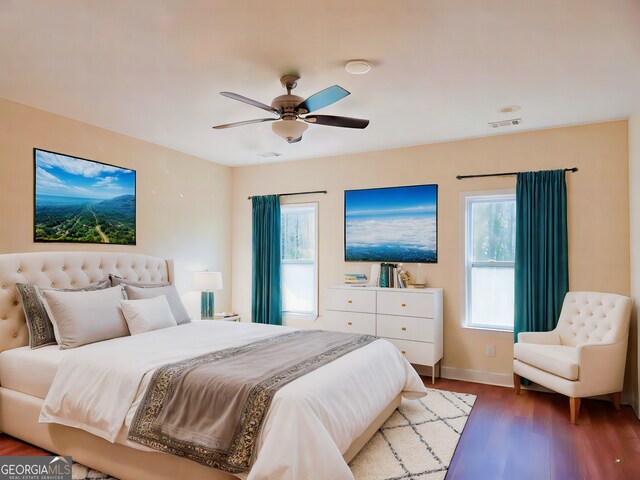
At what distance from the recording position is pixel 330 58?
2.82 m

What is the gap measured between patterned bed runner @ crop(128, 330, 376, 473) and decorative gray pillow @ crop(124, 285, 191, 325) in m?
1.47

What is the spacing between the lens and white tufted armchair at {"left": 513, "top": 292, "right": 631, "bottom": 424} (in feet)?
11.6

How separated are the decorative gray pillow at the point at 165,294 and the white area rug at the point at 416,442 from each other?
7.34 ft

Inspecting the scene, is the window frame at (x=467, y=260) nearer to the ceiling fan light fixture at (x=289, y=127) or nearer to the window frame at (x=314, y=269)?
the window frame at (x=314, y=269)

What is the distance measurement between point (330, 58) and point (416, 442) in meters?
2.78

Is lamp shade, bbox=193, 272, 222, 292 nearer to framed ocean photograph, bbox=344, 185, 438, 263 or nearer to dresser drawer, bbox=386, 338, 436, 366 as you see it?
framed ocean photograph, bbox=344, 185, 438, 263

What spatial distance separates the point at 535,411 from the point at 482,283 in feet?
4.70

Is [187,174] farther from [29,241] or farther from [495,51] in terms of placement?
[495,51]

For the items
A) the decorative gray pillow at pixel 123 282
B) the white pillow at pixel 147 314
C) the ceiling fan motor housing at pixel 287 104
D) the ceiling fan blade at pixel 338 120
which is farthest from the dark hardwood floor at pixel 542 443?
the ceiling fan motor housing at pixel 287 104

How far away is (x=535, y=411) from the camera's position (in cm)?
377

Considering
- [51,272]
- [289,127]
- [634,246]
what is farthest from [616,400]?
[51,272]

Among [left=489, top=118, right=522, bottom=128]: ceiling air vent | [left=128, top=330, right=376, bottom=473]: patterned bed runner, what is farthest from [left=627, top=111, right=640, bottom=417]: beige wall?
[left=128, top=330, right=376, bottom=473]: patterned bed runner

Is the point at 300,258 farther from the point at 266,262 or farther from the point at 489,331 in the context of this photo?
the point at 489,331

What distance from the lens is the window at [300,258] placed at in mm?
5750
